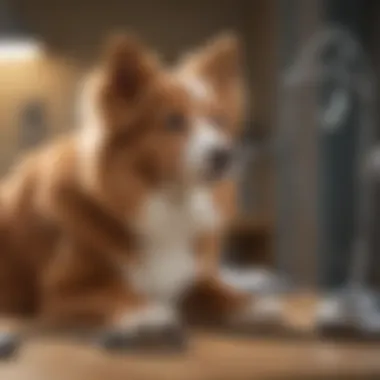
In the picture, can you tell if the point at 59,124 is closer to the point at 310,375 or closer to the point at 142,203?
the point at 142,203

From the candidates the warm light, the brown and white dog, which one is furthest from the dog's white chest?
the warm light

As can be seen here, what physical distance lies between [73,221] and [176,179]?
0.14m

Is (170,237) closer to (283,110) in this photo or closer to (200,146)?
(200,146)

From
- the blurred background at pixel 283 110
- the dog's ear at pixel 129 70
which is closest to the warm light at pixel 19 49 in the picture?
the blurred background at pixel 283 110

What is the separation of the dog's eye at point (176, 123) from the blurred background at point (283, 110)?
0.09 metres

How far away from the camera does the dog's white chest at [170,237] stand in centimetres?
106

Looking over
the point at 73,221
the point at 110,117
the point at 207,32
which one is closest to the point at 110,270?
the point at 73,221

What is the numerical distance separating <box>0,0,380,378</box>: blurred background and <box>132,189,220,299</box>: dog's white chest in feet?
0.17

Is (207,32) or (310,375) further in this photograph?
(207,32)

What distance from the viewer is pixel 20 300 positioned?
42.8 inches

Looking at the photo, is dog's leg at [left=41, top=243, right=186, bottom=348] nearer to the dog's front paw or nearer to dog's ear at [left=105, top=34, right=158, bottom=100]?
the dog's front paw

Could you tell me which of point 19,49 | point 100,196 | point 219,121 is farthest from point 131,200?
point 19,49

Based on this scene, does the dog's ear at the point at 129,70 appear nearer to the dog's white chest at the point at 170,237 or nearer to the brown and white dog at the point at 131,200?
the brown and white dog at the point at 131,200

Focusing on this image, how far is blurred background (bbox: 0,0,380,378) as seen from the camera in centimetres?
109
